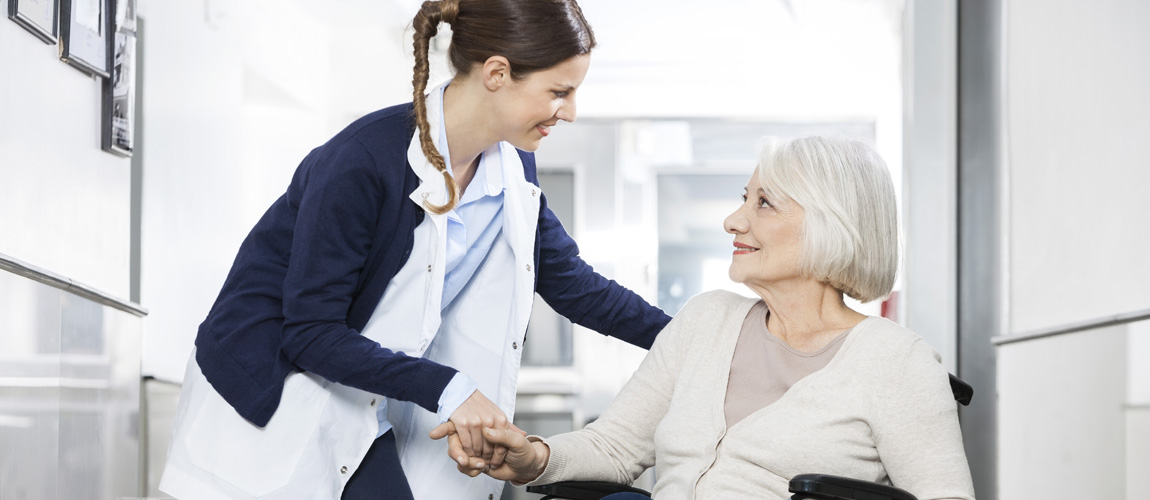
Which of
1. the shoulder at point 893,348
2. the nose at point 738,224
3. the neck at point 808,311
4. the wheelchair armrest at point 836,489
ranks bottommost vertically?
the wheelchair armrest at point 836,489

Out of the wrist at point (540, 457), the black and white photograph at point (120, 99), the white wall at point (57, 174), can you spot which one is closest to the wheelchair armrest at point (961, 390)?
the wrist at point (540, 457)

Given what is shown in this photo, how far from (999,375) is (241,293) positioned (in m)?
2.13

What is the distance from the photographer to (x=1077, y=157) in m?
2.55

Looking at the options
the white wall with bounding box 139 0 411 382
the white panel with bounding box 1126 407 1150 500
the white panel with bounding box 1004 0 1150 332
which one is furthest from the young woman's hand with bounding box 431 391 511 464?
the white wall with bounding box 139 0 411 382

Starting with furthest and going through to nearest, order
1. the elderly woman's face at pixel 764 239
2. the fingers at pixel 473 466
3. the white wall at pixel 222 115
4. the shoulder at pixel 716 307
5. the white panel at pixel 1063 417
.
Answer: the white wall at pixel 222 115 < the white panel at pixel 1063 417 < the shoulder at pixel 716 307 < the elderly woman's face at pixel 764 239 < the fingers at pixel 473 466

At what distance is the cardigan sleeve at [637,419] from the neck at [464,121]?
0.46 m

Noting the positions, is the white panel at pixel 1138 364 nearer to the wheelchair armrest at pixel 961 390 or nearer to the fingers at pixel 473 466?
the wheelchair armrest at pixel 961 390

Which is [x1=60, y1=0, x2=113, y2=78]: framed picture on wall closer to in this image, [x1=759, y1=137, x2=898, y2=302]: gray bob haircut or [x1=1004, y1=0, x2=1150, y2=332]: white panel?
[x1=759, y1=137, x2=898, y2=302]: gray bob haircut

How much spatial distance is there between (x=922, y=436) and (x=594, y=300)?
72cm

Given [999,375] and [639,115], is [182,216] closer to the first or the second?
[639,115]

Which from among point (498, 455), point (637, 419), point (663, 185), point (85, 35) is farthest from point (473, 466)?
point (663, 185)

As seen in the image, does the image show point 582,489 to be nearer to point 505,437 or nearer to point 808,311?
point 505,437

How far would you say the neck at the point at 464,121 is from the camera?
5.54 feet

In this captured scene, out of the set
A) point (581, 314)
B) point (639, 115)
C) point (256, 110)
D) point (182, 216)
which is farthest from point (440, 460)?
point (639, 115)
